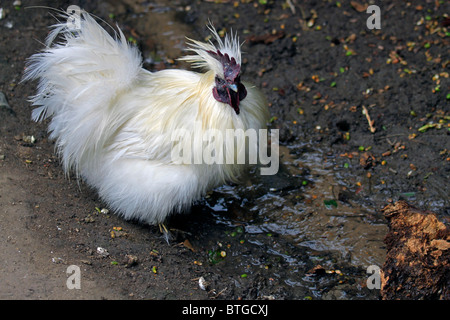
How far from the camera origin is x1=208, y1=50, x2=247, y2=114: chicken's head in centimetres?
446

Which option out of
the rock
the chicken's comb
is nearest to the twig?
the rock

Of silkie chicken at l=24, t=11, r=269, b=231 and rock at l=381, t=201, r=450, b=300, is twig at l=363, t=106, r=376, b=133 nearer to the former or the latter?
silkie chicken at l=24, t=11, r=269, b=231

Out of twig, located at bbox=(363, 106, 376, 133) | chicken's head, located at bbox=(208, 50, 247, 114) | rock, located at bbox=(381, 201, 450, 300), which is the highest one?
chicken's head, located at bbox=(208, 50, 247, 114)

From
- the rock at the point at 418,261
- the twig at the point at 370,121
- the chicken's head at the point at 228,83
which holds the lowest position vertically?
the rock at the point at 418,261

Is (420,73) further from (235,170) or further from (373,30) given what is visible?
(235,170)

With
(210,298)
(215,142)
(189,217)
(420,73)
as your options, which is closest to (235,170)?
(215,142)

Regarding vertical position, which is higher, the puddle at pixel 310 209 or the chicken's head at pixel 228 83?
the chicken's head at pixel 228 83

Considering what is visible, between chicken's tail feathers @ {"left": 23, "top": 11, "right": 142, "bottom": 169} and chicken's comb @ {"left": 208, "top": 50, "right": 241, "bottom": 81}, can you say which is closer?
chicken's comb @ {"left": 208, "top": 50, "right": 241, "bottom": 81}

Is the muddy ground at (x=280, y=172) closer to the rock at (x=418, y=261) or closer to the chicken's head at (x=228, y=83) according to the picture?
the rock at (x=418, y=261)

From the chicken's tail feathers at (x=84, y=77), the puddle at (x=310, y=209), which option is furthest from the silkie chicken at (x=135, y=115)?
the puddle at (x=310, y=209)

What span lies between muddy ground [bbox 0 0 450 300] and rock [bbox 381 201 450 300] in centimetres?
36

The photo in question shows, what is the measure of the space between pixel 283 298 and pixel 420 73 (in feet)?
12.4

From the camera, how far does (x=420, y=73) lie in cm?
652

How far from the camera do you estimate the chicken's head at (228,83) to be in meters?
4.46
